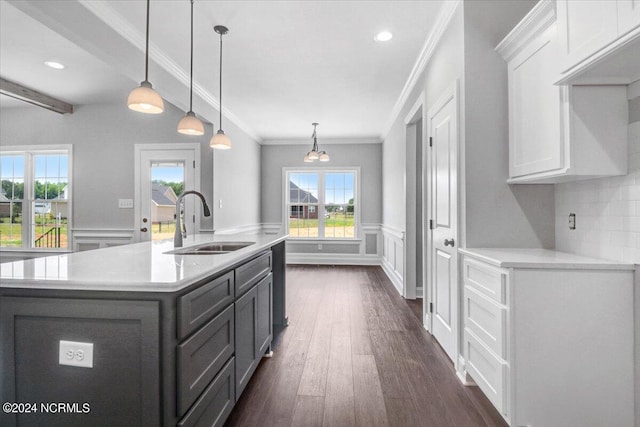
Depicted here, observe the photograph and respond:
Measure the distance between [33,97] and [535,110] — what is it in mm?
5476

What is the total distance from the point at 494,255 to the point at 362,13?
2041 mm

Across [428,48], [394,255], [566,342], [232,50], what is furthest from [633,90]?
Result: [394,255]

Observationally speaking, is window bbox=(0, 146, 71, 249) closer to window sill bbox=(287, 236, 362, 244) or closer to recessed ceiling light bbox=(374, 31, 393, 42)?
window sill bbox=(287, 236, 362, 244)

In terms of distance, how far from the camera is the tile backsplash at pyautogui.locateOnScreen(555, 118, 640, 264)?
5.06 ft

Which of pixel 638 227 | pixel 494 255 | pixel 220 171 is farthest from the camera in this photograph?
pixel 220 171

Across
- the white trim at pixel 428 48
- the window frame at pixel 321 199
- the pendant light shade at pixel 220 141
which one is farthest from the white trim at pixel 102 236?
the white trim at pixel 428 48

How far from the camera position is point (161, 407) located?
115 cm

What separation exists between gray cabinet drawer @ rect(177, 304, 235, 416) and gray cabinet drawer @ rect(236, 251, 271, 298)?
18cm

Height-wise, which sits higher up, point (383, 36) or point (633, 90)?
point (383, 36)

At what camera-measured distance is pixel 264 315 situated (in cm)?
234

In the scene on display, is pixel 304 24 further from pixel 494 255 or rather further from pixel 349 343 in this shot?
pixel 349 343

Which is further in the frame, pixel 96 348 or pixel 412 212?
pixel 412 212

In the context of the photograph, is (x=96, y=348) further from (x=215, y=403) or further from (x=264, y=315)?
(x=264, y=315)

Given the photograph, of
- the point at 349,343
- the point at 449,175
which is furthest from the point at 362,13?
the point at 349,343
